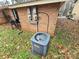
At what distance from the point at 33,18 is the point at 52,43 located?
96 centimetres

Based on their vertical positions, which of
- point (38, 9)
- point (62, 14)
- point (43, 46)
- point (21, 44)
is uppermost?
point (38, 9)

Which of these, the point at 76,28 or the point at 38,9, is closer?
the point at 38,9

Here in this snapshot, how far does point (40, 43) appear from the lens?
4133 millimetres

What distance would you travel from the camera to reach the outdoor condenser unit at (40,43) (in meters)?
4.16

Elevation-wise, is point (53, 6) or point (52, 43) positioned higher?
point (53, 6)

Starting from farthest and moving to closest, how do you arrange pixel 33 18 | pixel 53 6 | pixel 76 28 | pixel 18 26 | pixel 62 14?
pixel 62 14 < pixel 76 28 < pixel 18 26 < pixel 33 18 < pixel 53 6

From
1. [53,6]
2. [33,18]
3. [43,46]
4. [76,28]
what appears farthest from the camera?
[76,28]

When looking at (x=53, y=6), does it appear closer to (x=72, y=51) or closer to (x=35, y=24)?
(x=35, y=24)

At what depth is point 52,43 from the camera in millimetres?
4922

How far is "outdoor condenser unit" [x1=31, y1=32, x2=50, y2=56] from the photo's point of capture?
416 cm

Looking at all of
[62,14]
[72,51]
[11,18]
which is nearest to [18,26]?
[11,18]

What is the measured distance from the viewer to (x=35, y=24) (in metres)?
5.27

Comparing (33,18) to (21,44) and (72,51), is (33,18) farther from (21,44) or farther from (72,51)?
(72,51)

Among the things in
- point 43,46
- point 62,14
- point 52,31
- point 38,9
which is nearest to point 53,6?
point 38,9
